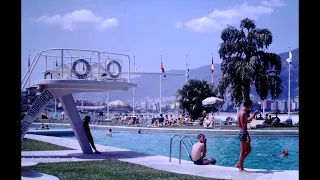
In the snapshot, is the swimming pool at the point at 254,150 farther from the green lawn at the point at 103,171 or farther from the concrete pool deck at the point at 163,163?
the green lawn at the point at 103,171

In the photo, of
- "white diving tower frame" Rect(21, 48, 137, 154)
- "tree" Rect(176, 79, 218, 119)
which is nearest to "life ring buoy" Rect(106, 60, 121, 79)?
"white diving tower frame" Rect(21, 48, 137, 154)

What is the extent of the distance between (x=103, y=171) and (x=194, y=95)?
28649mm

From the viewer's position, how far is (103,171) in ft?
26.4

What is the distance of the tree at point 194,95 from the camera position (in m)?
35.7

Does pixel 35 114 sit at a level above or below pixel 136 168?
above

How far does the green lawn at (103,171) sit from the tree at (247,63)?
72.8ft

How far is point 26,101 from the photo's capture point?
10406 millimetres

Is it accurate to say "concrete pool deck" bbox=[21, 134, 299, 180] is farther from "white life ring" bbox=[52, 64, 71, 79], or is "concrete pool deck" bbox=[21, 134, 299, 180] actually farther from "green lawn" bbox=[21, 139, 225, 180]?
"white life ring" bbox=[52, 64, 71, 79]

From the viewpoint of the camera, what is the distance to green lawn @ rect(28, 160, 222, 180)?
7.31 m

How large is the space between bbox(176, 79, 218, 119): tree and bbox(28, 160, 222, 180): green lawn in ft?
87.0
